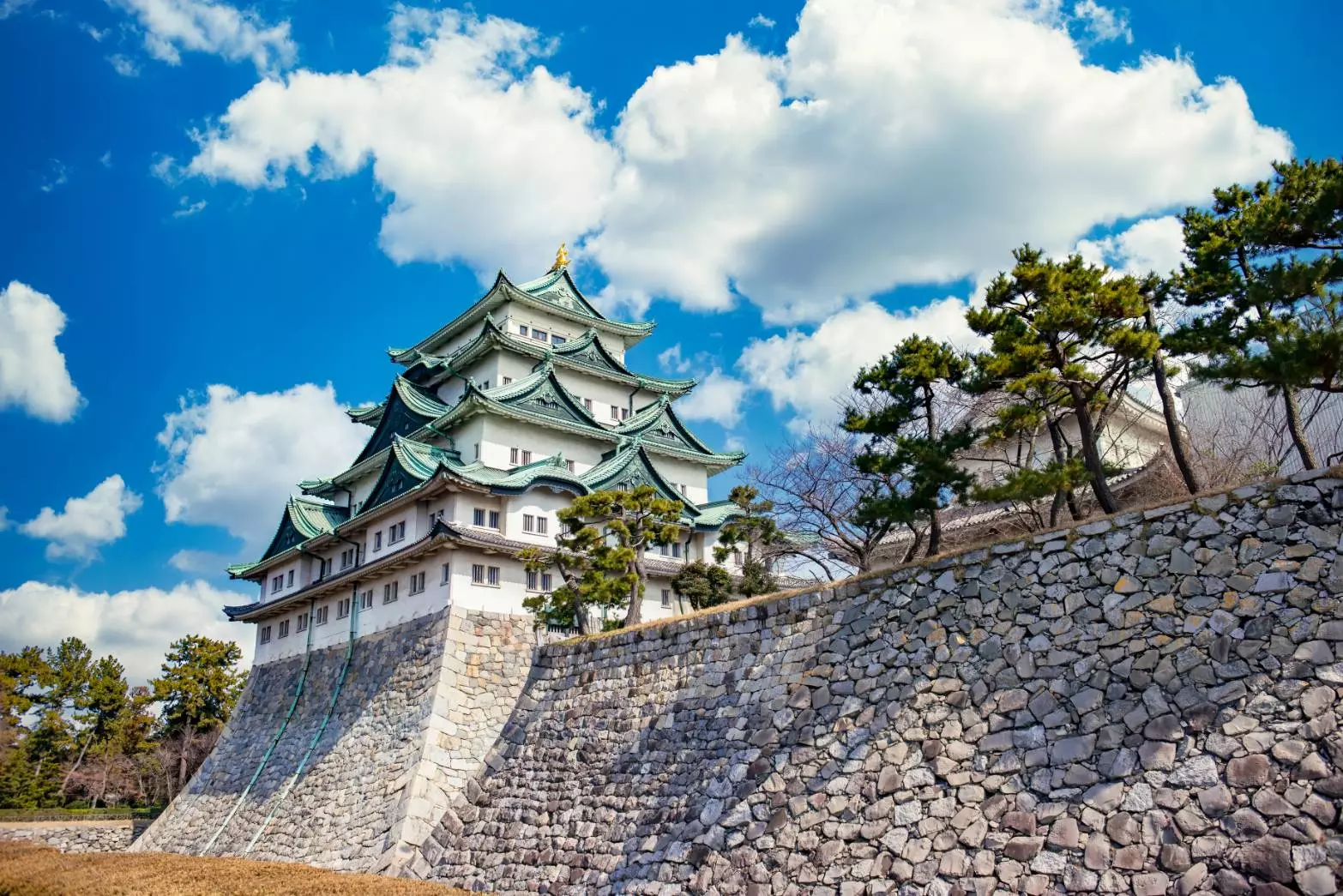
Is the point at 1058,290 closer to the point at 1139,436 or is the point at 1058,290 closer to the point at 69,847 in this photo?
the point at 1139,436

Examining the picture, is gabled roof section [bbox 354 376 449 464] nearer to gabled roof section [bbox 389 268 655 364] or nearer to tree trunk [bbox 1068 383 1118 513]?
gabled roof section [bbox 389 268 655 364]

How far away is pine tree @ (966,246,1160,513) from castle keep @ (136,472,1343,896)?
237 centimetres

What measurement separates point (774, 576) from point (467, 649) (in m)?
9.11

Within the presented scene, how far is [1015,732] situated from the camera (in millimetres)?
11492

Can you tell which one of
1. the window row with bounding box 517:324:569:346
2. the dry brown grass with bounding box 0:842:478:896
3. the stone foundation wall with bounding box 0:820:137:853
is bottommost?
the stone foundation wall with bounding box 0:820:137:853

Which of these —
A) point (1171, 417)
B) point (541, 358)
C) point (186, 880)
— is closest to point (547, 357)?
point (541, 358)

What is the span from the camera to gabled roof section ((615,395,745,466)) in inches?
1281

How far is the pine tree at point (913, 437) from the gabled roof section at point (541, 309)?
66.9 feet

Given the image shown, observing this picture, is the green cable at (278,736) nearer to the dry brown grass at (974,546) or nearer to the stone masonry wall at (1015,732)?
the stone masonry wall at (1015,732)

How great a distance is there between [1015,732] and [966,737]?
68cm

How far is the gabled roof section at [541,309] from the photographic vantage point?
3491cm

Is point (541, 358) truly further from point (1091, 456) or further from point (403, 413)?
point (1091, 456)

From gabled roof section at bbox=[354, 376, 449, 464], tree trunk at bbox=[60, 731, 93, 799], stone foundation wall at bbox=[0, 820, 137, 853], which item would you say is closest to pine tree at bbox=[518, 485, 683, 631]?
gabled roof section at bbox=[354, 376, 449, 464]

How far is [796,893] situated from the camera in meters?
12.3
